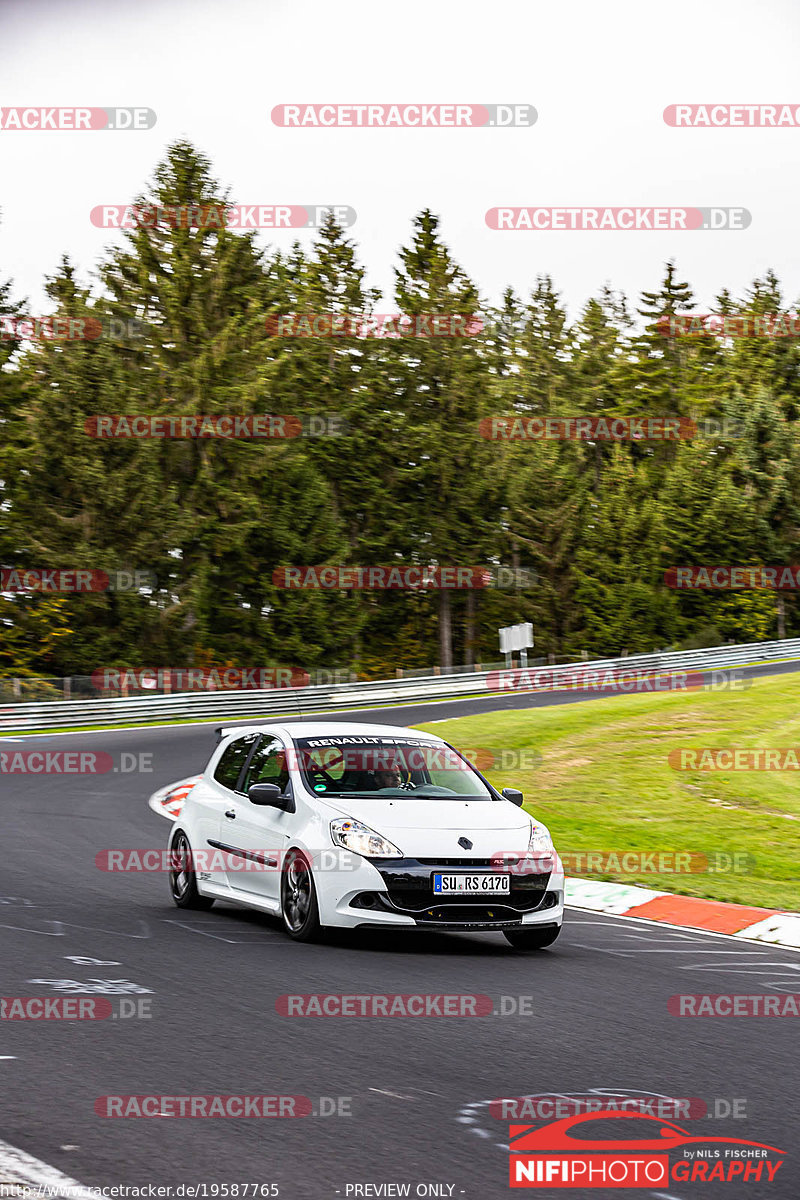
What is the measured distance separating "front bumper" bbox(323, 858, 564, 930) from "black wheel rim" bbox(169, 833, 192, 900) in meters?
2.36

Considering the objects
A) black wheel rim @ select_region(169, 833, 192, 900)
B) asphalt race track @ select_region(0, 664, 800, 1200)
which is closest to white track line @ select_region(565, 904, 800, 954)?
asphalt race track @ select_region(0, 664, 800, 1200)

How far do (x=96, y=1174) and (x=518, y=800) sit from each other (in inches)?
232

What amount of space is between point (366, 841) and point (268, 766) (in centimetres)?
164

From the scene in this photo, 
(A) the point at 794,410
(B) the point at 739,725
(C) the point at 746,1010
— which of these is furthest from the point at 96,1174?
(A) the point at 794,410

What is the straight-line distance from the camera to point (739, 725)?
27.1 meters

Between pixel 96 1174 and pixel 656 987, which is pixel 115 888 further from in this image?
pixel 96 1174

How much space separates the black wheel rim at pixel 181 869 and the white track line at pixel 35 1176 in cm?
643

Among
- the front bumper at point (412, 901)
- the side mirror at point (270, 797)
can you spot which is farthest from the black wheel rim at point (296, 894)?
the side mirror at point (270, 797)

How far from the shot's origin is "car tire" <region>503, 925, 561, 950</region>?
9883mm

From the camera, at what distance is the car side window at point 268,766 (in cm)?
1052

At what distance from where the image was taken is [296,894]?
9.76 metres

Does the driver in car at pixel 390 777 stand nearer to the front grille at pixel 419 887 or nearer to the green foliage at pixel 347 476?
the front grille at pixel 419 887

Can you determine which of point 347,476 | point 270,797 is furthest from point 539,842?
point 347,476

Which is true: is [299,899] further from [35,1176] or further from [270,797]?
[35,1176]
